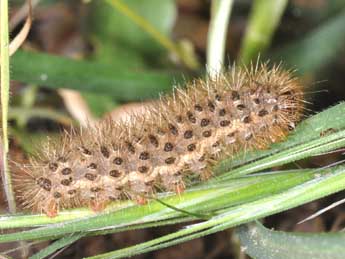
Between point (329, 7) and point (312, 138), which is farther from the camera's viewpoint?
point (329, 7)

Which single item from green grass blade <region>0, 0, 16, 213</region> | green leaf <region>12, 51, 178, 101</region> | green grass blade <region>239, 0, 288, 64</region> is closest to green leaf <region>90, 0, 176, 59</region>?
green leaf <region>12, 51, 178, 101</region>

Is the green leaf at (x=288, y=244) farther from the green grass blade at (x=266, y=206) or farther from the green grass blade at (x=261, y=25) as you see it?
the green grass blade at (x=261, y=25)

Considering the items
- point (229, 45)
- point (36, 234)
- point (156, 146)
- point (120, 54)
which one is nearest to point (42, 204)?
point (36, 234)

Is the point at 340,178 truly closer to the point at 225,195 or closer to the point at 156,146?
the point at 225,195

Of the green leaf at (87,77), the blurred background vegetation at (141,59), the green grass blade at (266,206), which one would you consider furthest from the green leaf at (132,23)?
the green grass blade at (266,206)

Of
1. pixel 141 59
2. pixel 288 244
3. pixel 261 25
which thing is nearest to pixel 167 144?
pixel 288 244

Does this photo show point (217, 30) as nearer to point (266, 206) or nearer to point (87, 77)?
point (87, 77)
